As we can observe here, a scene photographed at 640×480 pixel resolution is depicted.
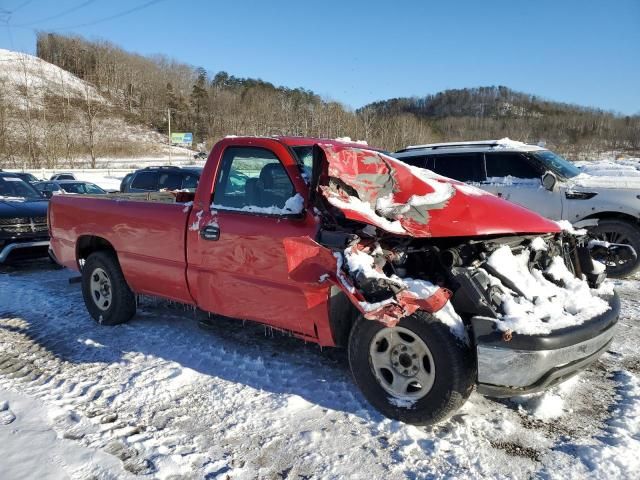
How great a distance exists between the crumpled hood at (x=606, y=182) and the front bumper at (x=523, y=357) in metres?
5.09

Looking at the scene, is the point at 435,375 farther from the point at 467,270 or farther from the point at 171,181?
the point at 171,181

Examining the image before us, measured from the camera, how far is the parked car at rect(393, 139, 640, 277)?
7.16 m

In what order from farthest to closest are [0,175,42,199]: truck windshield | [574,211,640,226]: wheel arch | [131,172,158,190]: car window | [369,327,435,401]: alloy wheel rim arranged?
[131,172,158,190]: car window < [0,175,42,199]: truck windshield < [574,211,640,226]: wheel arch < [369,327,435,401]: alloy wheel rim

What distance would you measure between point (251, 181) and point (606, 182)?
580cm

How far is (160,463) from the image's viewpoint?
288 centimetres

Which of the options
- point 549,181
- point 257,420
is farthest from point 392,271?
point 549,181

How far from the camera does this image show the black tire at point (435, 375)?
301 cm

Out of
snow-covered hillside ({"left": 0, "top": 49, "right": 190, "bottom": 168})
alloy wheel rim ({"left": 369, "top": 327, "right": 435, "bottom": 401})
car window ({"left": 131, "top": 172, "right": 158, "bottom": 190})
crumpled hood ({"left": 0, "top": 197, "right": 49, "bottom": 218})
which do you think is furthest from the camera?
snow-covered hillside ({"left": 0, "top": 49, "right": 190, "bottom": 168})

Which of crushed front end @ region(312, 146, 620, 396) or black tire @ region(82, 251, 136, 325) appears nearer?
crushed front end @ region(312, 146, 620, 396)

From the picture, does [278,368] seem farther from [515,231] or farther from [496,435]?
[515,231]

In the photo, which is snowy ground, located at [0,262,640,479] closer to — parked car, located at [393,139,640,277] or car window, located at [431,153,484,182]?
parked car, located at [393,139,640,277]

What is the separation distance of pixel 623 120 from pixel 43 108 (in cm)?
11428

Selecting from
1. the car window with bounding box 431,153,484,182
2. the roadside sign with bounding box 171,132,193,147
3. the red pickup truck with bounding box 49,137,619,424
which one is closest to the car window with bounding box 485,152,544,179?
the car window with bounding box 431,153,484,182

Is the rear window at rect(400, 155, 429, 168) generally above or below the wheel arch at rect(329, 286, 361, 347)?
above
